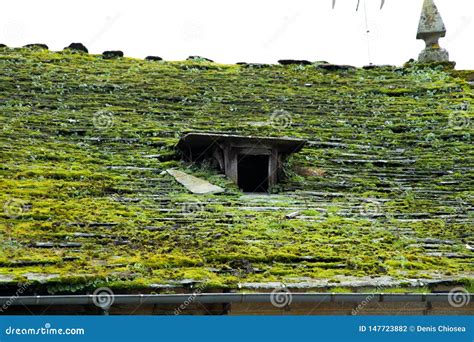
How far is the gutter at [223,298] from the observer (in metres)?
7.55

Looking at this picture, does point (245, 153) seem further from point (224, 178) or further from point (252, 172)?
point (252, 172)

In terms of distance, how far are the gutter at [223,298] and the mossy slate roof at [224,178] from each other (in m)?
0.16

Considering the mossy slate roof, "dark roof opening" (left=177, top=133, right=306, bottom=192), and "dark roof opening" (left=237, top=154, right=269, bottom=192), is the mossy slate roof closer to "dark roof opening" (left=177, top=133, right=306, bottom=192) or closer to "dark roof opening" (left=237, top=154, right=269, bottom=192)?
"dark roof opening" (left=177, top=133, right=306, bottom=192)

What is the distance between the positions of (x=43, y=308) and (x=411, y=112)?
9.02 meters

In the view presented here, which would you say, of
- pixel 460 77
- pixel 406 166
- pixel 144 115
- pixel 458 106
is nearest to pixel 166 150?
pixel 144 115

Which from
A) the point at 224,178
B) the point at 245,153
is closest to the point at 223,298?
the point at 224,178

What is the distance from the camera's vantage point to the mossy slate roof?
8570 mm

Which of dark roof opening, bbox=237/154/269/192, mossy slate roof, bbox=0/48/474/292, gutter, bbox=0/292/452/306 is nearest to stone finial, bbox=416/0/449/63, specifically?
mossy slate roof, bbox=0/48/474/292

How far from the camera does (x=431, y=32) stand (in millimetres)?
18500

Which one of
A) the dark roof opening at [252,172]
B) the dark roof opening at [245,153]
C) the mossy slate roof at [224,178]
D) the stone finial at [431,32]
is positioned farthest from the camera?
the stone finial at [431,32]

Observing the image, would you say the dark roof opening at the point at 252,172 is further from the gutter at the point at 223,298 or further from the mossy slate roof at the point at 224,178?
the gutter at the point at 223,298

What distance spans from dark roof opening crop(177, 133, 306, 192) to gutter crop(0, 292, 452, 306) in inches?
139

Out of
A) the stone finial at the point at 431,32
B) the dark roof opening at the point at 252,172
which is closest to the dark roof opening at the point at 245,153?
the dark roof opening at the point at 252,172

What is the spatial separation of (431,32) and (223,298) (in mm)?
12442
